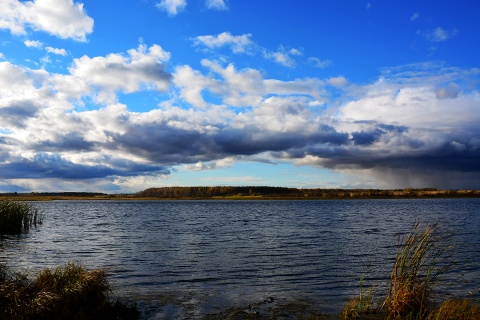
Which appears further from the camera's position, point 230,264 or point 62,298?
Answer: point 230,264

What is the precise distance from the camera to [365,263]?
28094mm

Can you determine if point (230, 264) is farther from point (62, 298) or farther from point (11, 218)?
point (11, 218)

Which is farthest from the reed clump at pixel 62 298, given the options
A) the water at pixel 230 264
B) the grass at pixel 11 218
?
the grass at pixel 11 218

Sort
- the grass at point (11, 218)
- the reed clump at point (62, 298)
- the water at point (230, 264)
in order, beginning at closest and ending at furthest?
the reed clump at point (62, 298), the water at point (230, 264), the grass at point (11, 218)

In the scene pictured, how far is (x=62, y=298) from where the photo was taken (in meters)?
13.3

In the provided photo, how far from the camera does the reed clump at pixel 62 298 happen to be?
40.4ft

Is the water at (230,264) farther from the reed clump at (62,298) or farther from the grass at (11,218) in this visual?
the grass at (11,218)

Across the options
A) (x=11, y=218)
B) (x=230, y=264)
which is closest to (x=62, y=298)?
(x=230, y=264)

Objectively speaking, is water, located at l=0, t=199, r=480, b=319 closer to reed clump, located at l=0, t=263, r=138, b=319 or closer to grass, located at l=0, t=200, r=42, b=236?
reed clump, located at l=0, t=263, r=138, b=319

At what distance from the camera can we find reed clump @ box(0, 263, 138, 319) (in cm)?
1232

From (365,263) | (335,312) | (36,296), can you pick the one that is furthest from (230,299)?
(365,263)

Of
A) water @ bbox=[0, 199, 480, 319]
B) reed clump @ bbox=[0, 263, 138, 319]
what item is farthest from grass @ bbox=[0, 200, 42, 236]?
reed clump @ bbox=[0, 263, 138, 319]

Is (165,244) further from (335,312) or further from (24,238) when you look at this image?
(335,312)

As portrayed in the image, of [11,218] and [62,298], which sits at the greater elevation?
[11,218]
